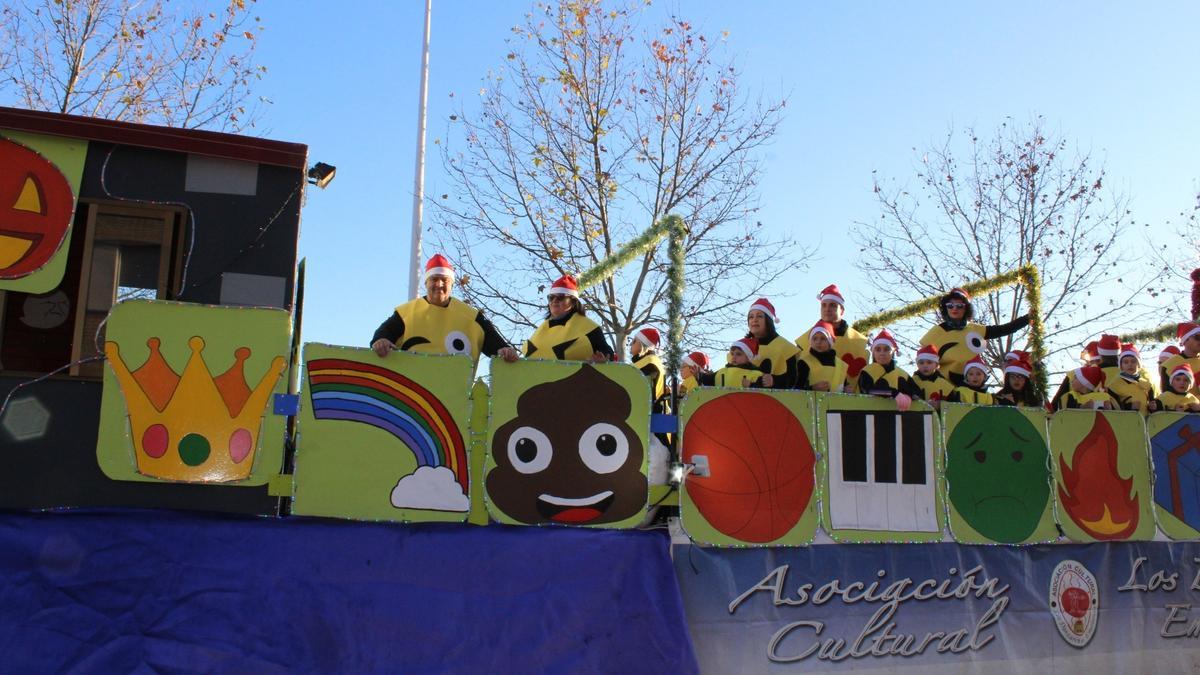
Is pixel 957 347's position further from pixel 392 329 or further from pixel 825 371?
pixel 392 329

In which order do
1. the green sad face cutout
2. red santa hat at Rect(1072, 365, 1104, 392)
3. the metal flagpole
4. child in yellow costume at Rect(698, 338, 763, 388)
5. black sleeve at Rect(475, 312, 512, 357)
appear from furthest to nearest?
the metal flagpole
red santa hat at Rect(1072, 365, 1104, 392)
child in yellow costume at Rect(698, 338, 763, 388)
the green sad face cutout
black sleeve at Rect(475, 312, 512, 357)

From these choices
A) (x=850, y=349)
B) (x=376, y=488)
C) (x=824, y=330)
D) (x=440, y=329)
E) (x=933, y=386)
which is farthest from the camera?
(x=850, y=349)

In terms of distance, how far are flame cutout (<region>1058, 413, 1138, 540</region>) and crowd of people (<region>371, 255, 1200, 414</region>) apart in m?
0.57

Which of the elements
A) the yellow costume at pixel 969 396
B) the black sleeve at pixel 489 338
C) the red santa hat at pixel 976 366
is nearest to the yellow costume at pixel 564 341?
the black sleeve at pixel 489 338

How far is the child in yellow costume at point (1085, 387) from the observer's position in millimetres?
9023

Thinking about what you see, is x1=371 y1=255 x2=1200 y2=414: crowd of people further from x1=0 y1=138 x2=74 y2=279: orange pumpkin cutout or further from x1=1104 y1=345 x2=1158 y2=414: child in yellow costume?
x1=0 y1=138 x2=74 y2=279: orange pumpkin cutout

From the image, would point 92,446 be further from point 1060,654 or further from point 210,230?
point 1060,654

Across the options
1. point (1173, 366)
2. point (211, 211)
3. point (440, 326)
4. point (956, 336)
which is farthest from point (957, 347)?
point (211, 211)

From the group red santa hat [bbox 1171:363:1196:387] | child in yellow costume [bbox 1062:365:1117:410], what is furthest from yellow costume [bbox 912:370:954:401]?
red santa hat [bbox 1171:363:1196:387]

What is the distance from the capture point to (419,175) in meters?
17.2

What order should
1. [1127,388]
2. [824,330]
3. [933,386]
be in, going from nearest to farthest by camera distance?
[824,330] < [933,386] < [1127,388]

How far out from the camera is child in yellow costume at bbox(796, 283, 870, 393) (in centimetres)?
863

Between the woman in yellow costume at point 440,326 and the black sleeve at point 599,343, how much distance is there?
0.60 metres

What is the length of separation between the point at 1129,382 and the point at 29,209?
28.0ft
